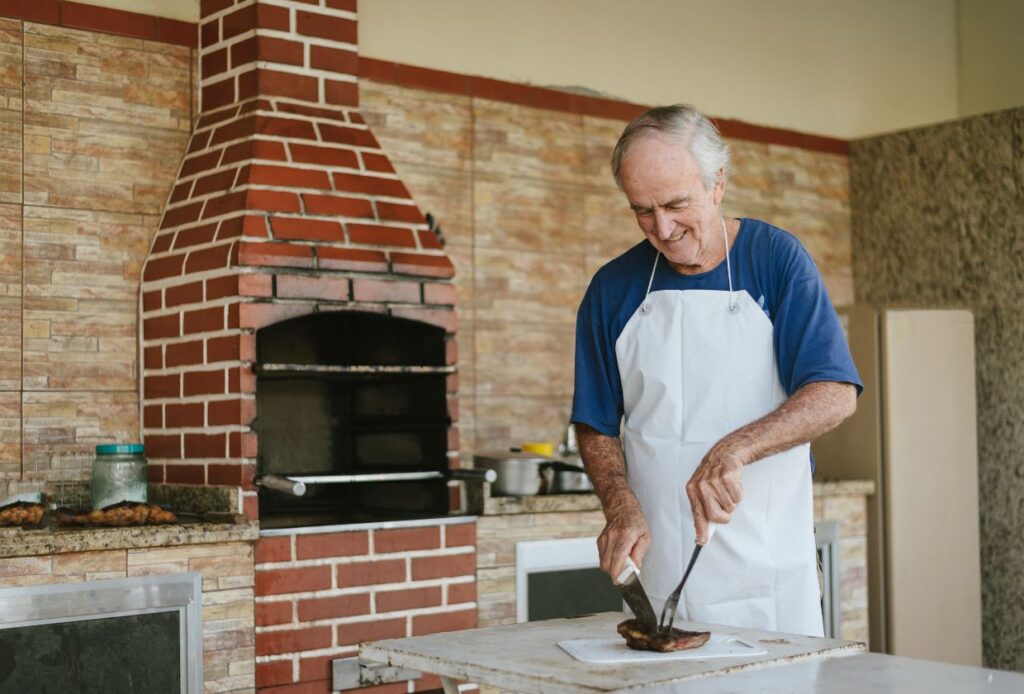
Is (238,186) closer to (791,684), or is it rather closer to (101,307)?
(101,307)

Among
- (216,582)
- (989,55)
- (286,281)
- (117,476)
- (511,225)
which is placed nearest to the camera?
(216,582)

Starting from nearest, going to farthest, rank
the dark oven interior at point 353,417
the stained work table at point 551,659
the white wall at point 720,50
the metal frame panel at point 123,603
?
the stained work table at point 551,659 → the metal frame panel at point 123,603 → the dark oven interior at point 353,417 → the white wall at point 720,50

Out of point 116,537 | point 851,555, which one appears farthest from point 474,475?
point 851,555

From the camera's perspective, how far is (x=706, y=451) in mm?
2439

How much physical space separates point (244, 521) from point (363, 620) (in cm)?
48

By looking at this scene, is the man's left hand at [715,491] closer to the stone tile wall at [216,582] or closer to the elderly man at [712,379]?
the elderly man at [712,379]

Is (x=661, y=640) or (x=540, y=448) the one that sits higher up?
(x=540, y=448)

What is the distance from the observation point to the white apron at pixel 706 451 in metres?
2.40

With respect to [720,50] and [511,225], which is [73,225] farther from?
[720,50]

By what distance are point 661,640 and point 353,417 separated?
2435 millimetres

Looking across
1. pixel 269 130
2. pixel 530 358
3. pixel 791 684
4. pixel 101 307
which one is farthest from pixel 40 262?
pixel 791 684

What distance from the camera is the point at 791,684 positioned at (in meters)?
1.79

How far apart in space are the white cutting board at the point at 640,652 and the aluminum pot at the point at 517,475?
6.29 ft

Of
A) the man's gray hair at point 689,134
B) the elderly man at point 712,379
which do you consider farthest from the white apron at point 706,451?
the man's gray hair at point 689,134
